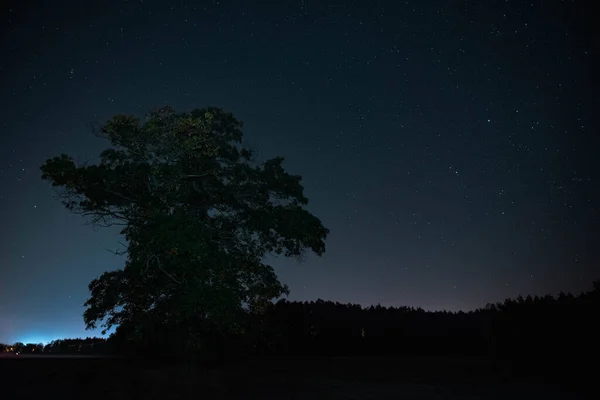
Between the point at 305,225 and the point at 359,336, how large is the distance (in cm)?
2384

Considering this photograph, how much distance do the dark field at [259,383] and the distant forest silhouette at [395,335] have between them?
1.47 metres

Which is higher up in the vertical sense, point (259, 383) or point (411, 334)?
point (411, 334)

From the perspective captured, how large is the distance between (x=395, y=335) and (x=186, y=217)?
29.6m

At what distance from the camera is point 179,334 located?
720 inches

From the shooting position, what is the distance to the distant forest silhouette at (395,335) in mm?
21750

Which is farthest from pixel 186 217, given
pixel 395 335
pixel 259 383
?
pixel 395 335

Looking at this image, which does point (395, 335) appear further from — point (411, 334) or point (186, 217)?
point (186, 217)

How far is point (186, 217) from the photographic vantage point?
626 inches

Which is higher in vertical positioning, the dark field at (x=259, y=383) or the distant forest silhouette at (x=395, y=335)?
the distant forest silhouette at (x=395, y=335)

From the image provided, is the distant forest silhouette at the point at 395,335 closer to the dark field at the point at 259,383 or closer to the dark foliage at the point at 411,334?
the dark foliage at the point at 411,334

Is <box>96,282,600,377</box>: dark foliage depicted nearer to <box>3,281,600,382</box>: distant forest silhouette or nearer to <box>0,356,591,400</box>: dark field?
<box>3,281,600,382</box>: distant forest silhouette

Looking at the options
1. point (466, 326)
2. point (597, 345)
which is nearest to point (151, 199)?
point (597, 345)

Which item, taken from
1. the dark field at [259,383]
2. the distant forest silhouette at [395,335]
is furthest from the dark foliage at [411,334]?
the dark field at [259,383]

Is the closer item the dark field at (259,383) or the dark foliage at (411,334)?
the dark field at (259,383)
